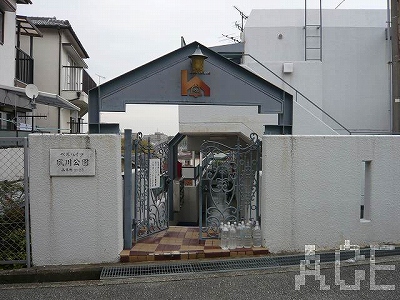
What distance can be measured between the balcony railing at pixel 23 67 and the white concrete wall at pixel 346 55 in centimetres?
845

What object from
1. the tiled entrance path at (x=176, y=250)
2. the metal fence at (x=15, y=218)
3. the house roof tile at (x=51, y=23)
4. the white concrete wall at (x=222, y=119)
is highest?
the house roof tile at (x=51, y=23)

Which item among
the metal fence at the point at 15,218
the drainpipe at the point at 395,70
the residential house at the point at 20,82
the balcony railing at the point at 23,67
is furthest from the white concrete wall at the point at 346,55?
the balcony railing at the point at 23,67

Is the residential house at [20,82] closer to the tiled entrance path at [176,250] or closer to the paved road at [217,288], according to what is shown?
the tiled entrance path at [176,250]

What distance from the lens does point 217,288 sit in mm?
4504

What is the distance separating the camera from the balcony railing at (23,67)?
12.8 meters

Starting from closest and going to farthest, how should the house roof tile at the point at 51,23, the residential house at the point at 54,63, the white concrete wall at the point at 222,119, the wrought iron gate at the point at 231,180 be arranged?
the wrought iron gate at the point at 231,180 → the white concrete wall at the point at 222,119 → the house roof tile at the point at 51,23 → the residential house at the point at 54,63

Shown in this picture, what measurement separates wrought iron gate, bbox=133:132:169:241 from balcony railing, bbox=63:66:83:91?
12171 mm

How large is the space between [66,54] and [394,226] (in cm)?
1690

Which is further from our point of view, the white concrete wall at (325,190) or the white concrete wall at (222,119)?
the white concrete wall at (222,119)

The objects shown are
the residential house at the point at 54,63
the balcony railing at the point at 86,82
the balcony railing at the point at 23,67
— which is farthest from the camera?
the balcony railing at the point at 86,82

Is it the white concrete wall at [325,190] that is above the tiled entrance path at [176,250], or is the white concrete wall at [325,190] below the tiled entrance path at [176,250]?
above

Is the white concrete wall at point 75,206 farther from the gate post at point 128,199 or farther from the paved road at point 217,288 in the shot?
the paved road at point 217,288

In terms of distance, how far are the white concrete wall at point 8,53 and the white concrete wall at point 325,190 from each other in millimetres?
9616

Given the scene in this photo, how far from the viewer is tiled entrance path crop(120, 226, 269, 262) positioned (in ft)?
17.7
